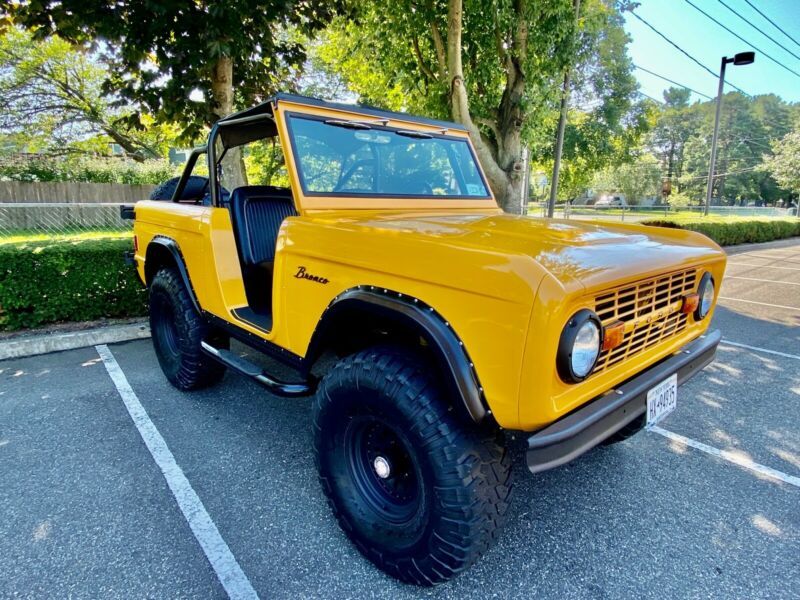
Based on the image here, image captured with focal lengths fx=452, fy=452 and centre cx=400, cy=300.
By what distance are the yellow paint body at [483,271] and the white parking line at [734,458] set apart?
104cm

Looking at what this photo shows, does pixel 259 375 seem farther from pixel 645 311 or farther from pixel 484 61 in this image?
pixel 484 61

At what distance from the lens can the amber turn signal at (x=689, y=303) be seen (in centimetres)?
212

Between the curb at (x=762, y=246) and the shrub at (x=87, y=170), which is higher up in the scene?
the shrub at (x=87, y=170)

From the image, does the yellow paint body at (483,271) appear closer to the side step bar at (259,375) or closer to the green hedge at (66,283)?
the side step bar at (259,375)

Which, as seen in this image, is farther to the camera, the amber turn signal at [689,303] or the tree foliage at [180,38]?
the tree foliage at [180,38]

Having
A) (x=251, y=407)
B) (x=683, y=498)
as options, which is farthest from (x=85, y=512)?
(x=683, y=498)

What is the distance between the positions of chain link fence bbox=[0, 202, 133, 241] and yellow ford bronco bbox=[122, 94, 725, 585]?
41.9 ft

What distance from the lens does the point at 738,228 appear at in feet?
47.0

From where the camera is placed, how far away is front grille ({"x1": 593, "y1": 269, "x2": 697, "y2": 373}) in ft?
5.39

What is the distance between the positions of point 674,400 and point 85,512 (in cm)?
285

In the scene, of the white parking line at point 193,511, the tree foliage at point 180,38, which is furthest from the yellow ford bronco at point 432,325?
the tree foliage at point 180,38

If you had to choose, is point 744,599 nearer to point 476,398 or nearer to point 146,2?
point 476,398

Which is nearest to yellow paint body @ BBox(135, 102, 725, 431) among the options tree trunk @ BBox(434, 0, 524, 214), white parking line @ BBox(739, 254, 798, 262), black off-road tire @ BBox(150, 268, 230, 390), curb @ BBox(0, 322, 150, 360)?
black off-road tire @ BBox(150, 268, 230, 390)

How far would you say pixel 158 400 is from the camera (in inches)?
137
